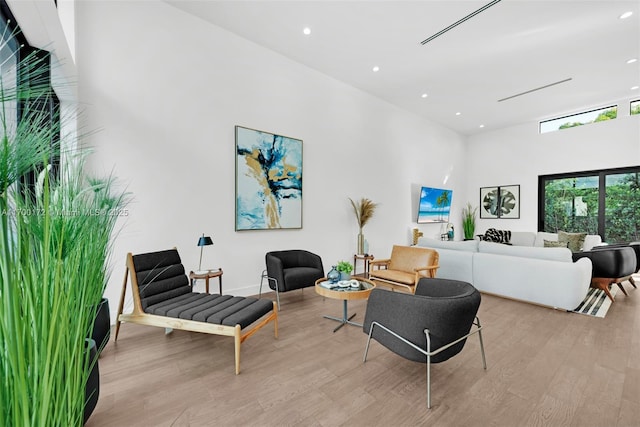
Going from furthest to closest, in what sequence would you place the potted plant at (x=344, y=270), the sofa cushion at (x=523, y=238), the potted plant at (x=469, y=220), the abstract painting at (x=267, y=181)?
the potted plant at (x=469, y=220), the sofa cushion at (x=523, y=238), the abstract painting at (x=267, y=181), the potted plant at (x=344, y=270)

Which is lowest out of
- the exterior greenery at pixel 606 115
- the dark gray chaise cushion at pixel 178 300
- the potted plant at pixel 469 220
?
the dark gray chaise cushion at pixel 178 300

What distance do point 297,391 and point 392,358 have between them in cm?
96

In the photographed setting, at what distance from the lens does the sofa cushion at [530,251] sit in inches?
147

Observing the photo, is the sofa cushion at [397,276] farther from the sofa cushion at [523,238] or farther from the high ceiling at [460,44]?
the sofa cushion at [523,238]

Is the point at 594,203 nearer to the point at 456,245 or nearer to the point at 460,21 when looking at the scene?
the point at 456,245

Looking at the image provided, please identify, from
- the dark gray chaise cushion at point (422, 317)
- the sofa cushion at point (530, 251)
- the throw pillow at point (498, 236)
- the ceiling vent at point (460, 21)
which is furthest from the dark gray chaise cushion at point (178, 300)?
the throw pillow at point (498, 236)

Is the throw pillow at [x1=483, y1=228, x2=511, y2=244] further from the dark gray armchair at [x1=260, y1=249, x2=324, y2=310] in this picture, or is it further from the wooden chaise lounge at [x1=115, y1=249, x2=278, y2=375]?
the wooden chaise lounge at [x1=115, y1=249, x2=278, y2=375]

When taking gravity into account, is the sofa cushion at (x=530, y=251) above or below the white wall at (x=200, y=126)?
below

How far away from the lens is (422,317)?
1.98m

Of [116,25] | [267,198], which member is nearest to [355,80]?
[267,198]

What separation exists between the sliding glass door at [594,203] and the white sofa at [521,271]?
13.7 feet

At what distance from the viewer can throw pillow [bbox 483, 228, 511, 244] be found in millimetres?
7457

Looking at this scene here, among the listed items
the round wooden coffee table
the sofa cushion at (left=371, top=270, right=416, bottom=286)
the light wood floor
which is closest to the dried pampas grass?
the sofa cushion at (left=371, top=270, right=416, bottom=286)

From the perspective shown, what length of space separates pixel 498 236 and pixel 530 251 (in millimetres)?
3960
